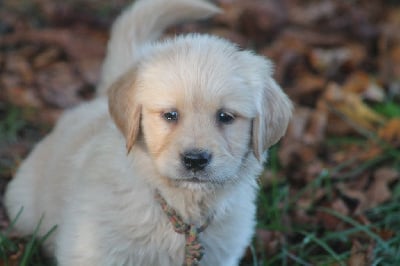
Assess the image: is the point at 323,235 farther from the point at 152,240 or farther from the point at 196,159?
the point at 196,159

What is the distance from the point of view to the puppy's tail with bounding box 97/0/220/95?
14.1 feet

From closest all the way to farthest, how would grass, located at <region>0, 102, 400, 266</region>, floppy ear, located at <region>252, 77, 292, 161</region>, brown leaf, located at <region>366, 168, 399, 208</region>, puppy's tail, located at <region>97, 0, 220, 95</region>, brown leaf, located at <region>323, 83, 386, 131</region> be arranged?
floppy ear, located at <region>252, 77, 292, 161</region> → grass, located at <region>0, 102, 400, 266</region> → puppy's tail, located at <region>97, 0, 220, 95</region> → brown leaf, located at <region>366, 168, 399, 208</region> → brown leaf, located at <region>323, 83, 386, 131</region>

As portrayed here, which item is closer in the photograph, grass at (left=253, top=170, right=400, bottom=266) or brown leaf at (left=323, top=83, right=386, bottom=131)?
grass at (left=253, top=170, right=400, bottom=266)

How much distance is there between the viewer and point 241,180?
365cm

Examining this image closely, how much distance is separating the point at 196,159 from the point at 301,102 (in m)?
3.32

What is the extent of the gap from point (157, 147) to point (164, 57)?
42 centimetres

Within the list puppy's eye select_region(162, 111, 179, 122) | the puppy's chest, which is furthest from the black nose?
the puppy's chest

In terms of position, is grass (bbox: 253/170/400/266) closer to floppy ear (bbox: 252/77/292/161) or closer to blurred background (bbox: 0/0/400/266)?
blurred background (bbox: 0/0/400/266)

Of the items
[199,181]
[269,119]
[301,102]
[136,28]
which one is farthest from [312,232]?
[301,102]

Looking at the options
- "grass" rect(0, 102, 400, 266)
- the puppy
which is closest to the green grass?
"grass" rect(0, 102, 400, 266)

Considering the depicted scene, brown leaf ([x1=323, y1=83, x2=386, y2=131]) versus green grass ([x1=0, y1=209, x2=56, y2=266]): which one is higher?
brown leaf ([x1=323, y1=83, x2=386, y2=131])

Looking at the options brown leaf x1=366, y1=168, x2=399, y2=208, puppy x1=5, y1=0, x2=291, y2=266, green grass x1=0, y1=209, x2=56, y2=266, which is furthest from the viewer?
brown leaf x1=366, y1=168, x2=399, y2=208

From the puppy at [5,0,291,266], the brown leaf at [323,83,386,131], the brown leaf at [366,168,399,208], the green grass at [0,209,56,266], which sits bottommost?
the green grass at [0,209,56,266]

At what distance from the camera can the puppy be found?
331cm
